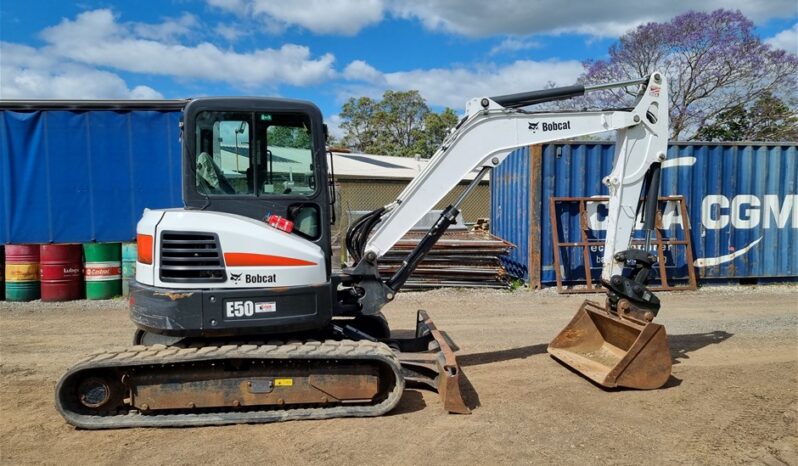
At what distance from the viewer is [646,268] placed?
6.04 metres

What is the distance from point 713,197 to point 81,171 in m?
12.2

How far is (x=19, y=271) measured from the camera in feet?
33.4

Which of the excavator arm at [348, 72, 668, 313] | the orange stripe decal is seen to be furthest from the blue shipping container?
the orange stripe decal

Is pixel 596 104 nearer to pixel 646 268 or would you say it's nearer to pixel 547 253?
pixel 547 253

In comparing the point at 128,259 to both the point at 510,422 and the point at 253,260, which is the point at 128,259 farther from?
the point at 510,422

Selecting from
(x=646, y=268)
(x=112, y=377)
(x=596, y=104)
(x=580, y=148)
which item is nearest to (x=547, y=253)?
(x=580, y=148)

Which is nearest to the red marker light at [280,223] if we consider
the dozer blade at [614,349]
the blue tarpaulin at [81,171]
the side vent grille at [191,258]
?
the side vent grille at [191,258]

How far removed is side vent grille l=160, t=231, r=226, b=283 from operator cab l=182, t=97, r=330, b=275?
329 millimetres

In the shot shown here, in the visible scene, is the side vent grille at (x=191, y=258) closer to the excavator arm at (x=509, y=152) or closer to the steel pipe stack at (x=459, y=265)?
the excavator arm at (x=509, y=152)

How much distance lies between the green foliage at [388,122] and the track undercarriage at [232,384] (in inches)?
1508

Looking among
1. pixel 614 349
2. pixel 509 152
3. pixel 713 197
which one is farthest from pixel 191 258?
pixel 713 197

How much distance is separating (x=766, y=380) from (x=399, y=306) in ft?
18.8

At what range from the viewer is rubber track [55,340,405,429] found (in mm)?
4512

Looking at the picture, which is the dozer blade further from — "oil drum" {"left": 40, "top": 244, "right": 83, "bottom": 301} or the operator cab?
"oil drum" {"left": 40, "top": 244, "right": 83, "bottom": 301}
